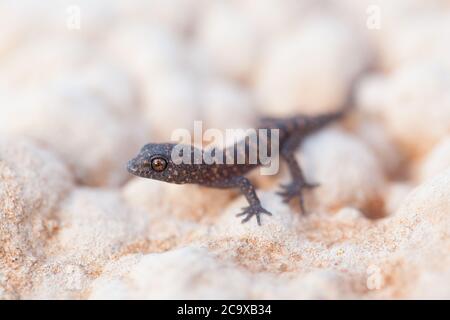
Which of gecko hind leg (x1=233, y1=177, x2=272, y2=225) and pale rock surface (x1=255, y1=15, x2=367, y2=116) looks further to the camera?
pale rock surface (x1=255, y1=15, x2=367, y2=116)

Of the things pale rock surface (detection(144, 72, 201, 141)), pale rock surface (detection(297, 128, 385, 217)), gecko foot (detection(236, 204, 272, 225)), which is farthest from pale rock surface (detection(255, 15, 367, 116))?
gecko foot (detection(236, 204, 272, 225))

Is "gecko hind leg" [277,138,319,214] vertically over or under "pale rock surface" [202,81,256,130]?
under

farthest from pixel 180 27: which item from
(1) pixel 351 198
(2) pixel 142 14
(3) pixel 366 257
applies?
(3) pixel 366 257

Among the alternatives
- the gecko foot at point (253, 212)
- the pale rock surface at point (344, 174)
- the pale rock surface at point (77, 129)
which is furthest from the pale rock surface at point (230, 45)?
the gecko foot at point (253, 212)

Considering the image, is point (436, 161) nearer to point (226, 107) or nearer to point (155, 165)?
point (226, 107)

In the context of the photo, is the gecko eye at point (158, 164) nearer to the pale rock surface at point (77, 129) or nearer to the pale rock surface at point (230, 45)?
the pale rock surface at point (77, 129)

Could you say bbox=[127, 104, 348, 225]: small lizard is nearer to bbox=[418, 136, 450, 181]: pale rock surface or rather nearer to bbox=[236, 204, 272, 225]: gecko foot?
bbox=[236, 204, 272, 225]: gecko foot

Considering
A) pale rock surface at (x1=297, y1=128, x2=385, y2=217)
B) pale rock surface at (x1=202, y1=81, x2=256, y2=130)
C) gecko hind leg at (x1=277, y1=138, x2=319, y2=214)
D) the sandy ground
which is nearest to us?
the sandy ground
